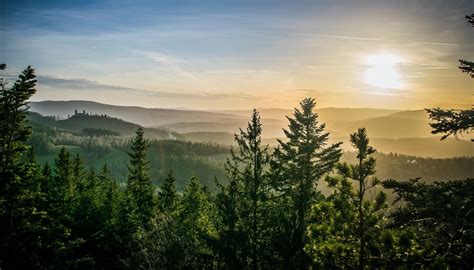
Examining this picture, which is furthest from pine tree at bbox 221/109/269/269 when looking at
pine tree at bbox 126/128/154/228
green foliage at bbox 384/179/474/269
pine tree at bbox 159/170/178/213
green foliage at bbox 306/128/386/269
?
pine tree at bbox 159/170/178/213

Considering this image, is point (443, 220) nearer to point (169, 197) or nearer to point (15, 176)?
point (15, 176)

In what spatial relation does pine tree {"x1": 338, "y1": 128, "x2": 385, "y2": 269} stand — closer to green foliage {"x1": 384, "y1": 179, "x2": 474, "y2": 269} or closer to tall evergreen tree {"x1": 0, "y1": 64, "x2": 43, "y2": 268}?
green foliage {"x1": 384, "y1": 179, "x2": 474, "y2": 269}

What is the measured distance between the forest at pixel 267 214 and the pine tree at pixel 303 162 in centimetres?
8

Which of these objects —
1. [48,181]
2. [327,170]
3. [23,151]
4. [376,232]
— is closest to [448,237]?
[376,232]

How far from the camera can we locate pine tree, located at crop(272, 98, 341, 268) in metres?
27.9

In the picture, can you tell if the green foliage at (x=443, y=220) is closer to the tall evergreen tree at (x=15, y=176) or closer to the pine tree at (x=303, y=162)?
the pine tree at (x=303, y=162)

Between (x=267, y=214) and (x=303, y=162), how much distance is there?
4.70 meters

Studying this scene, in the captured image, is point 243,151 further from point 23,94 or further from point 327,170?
point 23,94

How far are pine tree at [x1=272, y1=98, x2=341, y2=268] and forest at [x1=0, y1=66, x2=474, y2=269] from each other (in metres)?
0.08

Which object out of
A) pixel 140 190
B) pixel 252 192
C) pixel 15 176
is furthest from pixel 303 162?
pixel 140 190

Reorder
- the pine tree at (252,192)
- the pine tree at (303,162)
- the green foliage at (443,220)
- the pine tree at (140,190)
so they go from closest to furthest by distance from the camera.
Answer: the green foliage at (443,220) → the pine tree at (252,192) → the pine tree at (303,162) → the pine tree at (140,190)

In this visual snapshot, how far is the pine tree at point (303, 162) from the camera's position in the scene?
2789 cm

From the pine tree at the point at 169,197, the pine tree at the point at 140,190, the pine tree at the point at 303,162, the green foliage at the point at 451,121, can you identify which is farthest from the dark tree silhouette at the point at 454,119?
the pine tree at the point at 169,197

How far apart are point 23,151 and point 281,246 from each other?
16.9 m
